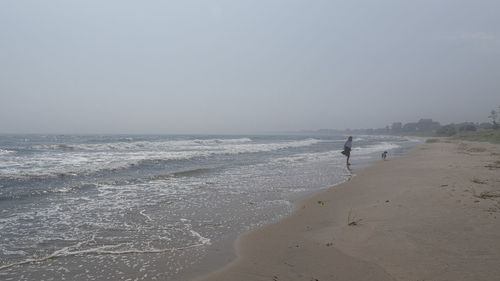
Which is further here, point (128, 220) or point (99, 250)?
point (128, 220)

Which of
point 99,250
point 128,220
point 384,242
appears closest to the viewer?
point 384,242

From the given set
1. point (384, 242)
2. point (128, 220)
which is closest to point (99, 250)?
point (128, 220)

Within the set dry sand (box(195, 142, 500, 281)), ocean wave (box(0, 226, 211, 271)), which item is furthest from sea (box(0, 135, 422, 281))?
dry sand (box(195, 142, 500, 281))

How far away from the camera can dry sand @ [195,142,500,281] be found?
3.73 m

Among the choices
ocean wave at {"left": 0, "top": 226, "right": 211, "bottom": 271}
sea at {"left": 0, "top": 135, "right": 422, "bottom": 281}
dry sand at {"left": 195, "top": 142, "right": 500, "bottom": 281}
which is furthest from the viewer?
ocean wave at {"left": 0, "top": 226, "right": 211, "bottom": 271}

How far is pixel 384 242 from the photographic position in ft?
15.3

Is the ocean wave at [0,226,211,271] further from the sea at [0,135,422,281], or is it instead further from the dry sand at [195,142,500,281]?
the dry sand at [195,142,500,281]

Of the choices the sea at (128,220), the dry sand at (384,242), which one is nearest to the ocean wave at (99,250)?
the sea at (128,220)

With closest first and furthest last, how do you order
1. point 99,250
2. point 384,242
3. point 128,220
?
point 384,242, point 99,250, point 128,220

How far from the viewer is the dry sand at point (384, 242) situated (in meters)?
3.73

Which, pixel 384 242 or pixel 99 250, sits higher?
pixel 384 242

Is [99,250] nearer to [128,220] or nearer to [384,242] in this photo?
[128,220]

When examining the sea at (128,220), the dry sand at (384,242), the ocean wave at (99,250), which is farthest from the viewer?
the ocean wave at (99,250)

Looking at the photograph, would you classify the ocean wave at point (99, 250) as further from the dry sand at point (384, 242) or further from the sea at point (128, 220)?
the dry sand at point (384, 242)
